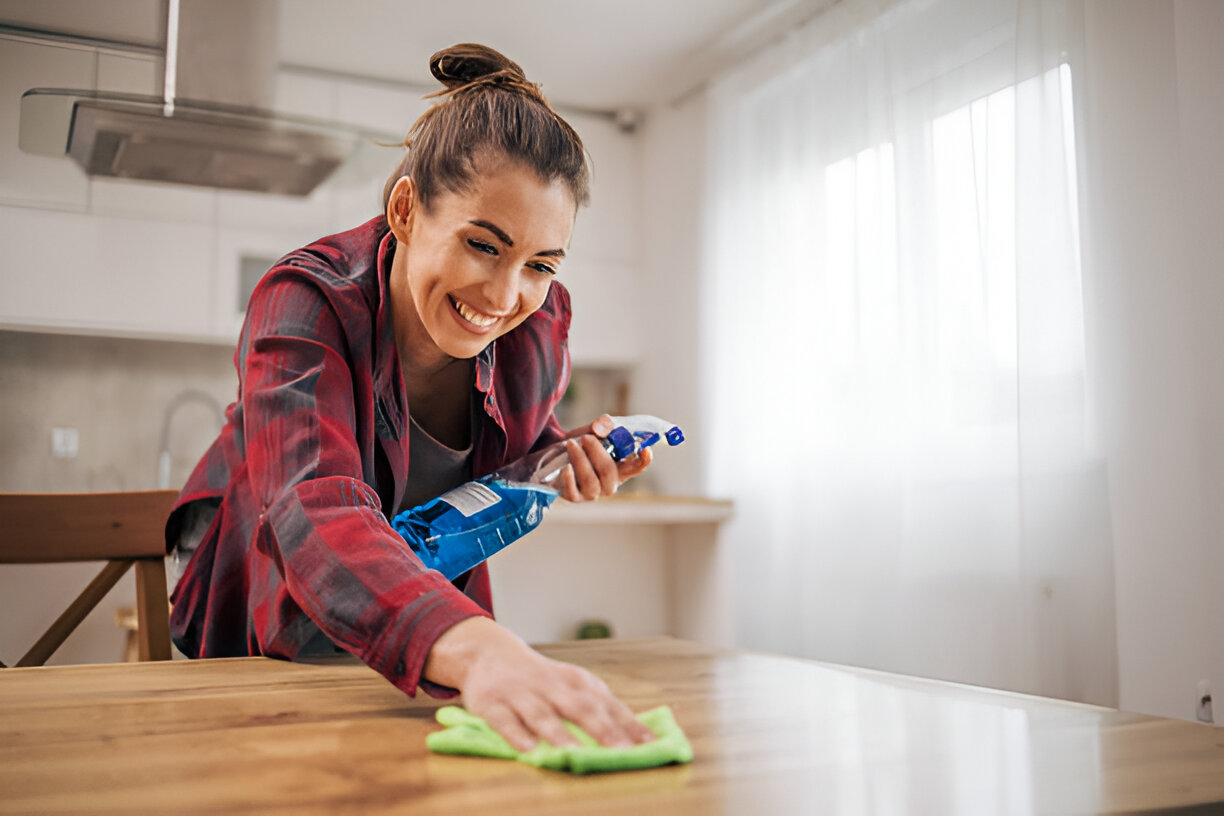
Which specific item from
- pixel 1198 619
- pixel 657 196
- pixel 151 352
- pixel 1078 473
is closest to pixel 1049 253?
pixel 1078 473

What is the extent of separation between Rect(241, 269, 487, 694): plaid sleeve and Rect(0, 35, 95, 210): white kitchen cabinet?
249 centimetres

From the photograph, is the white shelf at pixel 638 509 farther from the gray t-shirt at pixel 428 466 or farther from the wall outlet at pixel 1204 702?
the gray t-shirt at pixel 428 466

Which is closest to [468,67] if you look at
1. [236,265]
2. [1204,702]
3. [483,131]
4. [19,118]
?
[483,131]

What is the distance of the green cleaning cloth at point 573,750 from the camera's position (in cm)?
48

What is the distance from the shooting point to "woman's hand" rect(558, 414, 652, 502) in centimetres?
95

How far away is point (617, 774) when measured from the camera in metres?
0.48

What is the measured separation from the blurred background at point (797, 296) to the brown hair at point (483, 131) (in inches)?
47.0

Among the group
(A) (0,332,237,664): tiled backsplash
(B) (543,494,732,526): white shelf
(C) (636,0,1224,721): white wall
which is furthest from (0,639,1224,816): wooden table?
(A) (0,332,237,664): tiled backsplash

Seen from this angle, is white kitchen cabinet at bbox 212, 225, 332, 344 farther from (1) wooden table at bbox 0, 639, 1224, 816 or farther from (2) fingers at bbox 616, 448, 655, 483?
(1) wooden table at bbox 0, 639, 1224, 816

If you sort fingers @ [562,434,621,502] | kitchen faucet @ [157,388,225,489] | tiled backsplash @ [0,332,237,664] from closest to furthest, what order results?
fingers @ [562,434,621,502] < tiled backsplash @ [0,332,237,664] < kitchen faucet @ [157,388,225,489]

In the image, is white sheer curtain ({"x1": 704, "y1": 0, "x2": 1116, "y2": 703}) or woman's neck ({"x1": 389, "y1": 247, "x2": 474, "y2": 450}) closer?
woman's neck ({"x1": 389, "y1": 247, "x2": 474, "y2": 450})

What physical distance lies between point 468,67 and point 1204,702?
166 cm

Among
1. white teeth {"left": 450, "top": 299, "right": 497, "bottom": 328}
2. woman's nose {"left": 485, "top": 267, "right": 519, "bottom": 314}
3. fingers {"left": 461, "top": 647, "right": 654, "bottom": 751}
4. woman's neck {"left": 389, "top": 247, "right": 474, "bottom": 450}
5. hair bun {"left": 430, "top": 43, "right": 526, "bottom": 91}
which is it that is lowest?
fingers {"left": 461, "top": 647, "right": 654, "bottom": 751}

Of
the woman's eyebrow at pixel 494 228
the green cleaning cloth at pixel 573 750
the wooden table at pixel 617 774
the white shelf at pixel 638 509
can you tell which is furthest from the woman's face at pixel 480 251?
the white shelf at pixel 638 509
